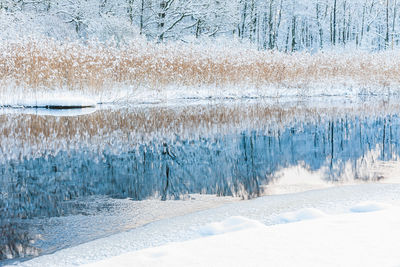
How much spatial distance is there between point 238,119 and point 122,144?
3.87m

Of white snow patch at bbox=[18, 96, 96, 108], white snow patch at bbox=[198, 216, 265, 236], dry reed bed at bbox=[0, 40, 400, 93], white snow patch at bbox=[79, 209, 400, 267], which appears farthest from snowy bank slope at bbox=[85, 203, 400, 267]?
dry reed bed at bbox=[0, 40, 400, 93]

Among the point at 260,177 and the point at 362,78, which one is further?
the point at 362,78

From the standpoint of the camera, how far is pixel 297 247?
8.78ft

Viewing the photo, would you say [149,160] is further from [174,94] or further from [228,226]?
[174,94]

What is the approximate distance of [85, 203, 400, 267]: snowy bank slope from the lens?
2439 millimetres

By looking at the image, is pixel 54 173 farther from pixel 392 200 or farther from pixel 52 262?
pixel 392 200

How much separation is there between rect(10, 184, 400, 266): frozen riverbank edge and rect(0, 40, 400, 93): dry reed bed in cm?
1008

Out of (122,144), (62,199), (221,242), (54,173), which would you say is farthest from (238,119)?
(221,242)

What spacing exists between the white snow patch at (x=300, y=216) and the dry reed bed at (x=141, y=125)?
13.6 feet

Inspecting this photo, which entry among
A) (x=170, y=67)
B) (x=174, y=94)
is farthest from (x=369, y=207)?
(x=174, y=94)

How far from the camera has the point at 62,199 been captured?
4.83m

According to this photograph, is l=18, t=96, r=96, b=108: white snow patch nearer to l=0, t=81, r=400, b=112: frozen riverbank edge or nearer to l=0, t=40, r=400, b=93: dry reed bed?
l=0, t=81, r=400, b=112: frozen riverbank edge

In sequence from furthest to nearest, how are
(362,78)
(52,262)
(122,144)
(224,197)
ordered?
(362,78) → (122,144) → (224,197) → (52,262)

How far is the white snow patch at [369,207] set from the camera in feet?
12.4
